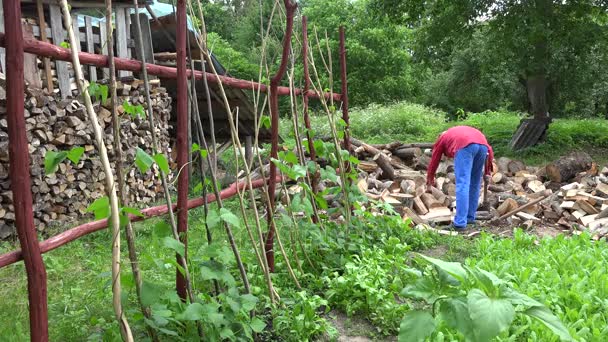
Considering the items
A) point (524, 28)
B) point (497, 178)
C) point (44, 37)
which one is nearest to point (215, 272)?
point (44, 37)

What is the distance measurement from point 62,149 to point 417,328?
5926 mm

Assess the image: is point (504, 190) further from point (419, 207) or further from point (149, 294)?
point (149, 294)

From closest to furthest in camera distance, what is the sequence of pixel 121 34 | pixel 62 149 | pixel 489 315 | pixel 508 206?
pixel 489 315, pixel 62 149, pixel 508 206, pixel 121 34

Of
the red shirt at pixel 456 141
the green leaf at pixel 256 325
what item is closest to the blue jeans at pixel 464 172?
the red shirt at pixel 456 141

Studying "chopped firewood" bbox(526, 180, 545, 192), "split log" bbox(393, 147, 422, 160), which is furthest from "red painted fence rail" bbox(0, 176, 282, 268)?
"split log" bbox(393, 147, 422, 160)

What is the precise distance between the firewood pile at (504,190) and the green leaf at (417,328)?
498 centimetres

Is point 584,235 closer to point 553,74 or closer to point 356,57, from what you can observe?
point 553,74

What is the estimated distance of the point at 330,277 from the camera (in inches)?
158

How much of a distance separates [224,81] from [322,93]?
150cm

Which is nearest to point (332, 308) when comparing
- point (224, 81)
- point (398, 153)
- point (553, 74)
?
point (224, 81)

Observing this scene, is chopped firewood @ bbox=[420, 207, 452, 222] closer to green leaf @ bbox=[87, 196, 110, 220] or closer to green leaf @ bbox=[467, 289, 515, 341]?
green leaf @ bbox=[467, 289, 515, 341]

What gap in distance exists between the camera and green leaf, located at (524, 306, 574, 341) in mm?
1672

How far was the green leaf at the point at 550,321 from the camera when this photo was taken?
167cm

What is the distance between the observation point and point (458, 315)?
183cm
